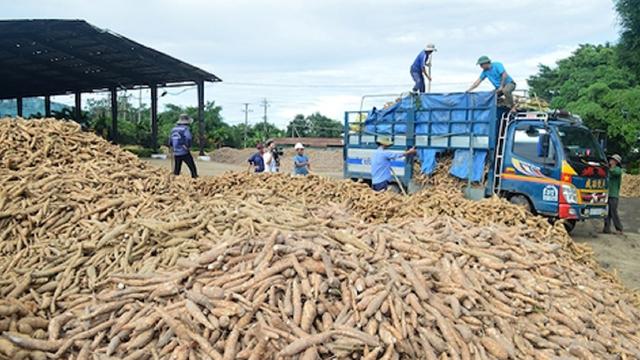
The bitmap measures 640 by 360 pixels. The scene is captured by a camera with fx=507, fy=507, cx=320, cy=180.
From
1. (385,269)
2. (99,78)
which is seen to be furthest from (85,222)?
(99,78)

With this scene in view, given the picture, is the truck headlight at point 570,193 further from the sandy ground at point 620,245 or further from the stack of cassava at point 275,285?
the stack of cassava at point 275,285

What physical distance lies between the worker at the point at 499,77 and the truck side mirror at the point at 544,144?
1.21 m

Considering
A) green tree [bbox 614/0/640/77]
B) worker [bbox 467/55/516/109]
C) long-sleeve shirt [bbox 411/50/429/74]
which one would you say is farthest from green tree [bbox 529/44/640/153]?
worker [bbox 467/55/516/109]

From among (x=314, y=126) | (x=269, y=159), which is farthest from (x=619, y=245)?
(x=314, y=126)

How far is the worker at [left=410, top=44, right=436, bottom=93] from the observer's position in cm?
1141

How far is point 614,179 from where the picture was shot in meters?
10.5

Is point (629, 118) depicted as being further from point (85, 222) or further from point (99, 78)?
point (99, 78)

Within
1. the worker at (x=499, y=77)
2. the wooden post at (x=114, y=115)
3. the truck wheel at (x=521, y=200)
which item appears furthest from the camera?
the wooden post at (x=114, y=115)

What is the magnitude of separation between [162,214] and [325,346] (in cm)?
294

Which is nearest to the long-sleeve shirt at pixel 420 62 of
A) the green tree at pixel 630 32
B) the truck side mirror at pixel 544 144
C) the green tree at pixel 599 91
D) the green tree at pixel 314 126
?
the truck side mirror at pixel 544 144

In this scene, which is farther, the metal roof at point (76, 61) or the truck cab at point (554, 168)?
the metal roof at point (76, 61)

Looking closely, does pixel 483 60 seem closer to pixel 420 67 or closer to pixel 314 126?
pixel 420 67

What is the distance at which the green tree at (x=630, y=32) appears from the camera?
14.5 meters

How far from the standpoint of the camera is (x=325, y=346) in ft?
10.6
